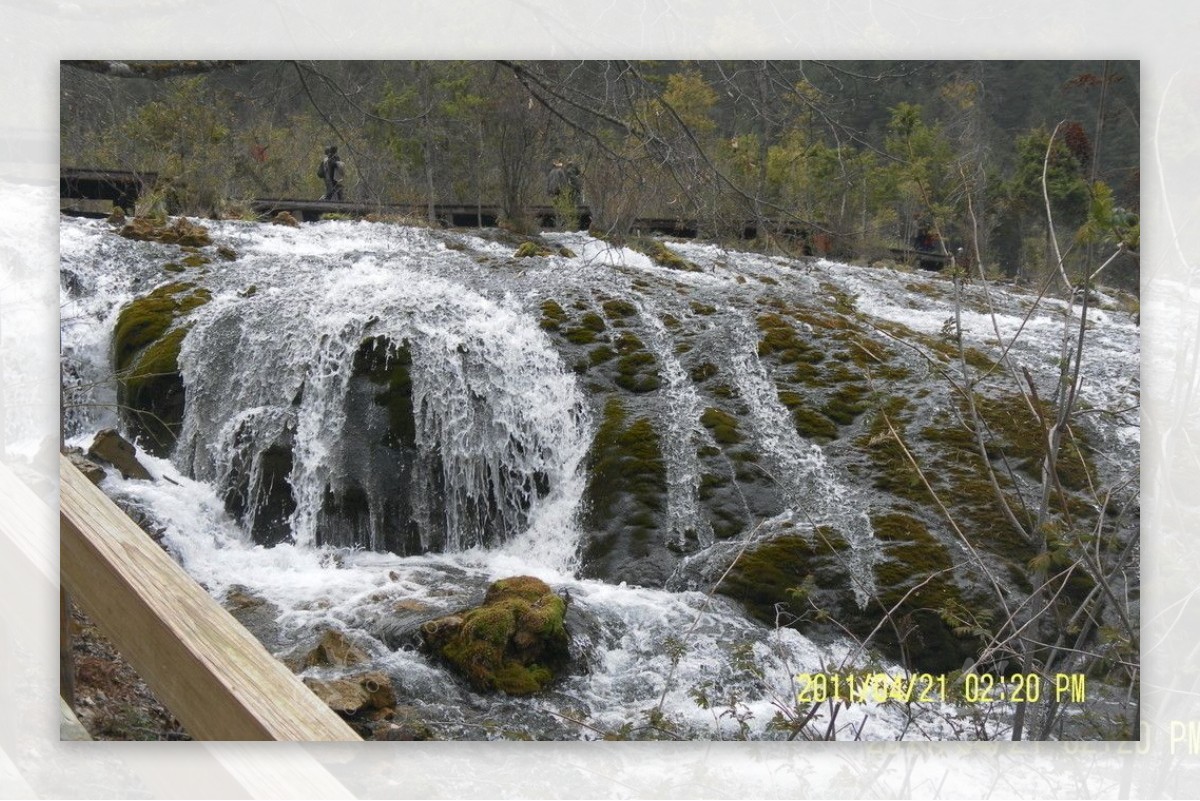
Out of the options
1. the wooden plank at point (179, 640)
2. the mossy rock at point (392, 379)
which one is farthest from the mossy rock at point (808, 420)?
the wooden plank at point (179, 640)

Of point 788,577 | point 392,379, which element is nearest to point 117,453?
point 392,379

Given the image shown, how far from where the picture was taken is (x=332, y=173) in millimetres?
2865

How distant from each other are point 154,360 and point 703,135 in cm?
179

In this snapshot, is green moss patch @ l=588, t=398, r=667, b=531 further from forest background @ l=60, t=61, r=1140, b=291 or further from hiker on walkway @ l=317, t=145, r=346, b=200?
hiker on walkway @ l=317, t=145, r=346, b=200

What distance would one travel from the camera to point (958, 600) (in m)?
2.54

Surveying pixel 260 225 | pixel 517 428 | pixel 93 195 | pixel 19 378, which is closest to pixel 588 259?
pixel 517 428

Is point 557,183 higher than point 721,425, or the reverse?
point 557,183

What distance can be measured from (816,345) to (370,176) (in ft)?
4.25

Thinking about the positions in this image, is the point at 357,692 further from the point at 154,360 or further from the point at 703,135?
the point at 703,135

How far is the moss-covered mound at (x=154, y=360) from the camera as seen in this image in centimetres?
302

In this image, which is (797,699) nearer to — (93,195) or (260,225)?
(260,225)

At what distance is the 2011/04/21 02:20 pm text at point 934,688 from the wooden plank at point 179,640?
1.75m

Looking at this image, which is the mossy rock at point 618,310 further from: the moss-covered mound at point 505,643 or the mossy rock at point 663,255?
the moss-covered mound at point 505,643

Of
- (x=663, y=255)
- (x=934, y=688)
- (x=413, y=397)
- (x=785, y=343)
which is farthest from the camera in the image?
(x=413, y=397)
